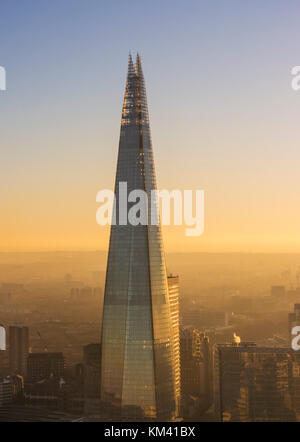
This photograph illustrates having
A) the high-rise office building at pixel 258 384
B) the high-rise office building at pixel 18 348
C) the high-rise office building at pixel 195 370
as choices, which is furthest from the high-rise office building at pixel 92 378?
the high-rise office building at pixel 258 384

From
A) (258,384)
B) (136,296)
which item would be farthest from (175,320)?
(258,384)

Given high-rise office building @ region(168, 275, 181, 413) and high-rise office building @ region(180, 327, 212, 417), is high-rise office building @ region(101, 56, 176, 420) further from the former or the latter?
high-rise office building @ region(180, 327, 212, 417)

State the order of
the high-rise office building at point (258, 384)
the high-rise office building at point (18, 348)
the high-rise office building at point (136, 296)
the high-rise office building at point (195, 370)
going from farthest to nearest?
the high-rise office building at point (18, 348) < the high-rise office building at point (195, 370) < the high-rise office building at point (258, 384) < the high-rise office building at point (136, 296)

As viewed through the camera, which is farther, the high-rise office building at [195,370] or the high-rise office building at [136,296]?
the high-rise office building at [195,370]

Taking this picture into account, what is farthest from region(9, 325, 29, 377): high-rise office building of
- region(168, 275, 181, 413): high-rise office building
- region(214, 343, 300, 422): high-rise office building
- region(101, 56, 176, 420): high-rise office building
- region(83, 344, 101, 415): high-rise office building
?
region(214, 343, 300, 422): high-rise office building

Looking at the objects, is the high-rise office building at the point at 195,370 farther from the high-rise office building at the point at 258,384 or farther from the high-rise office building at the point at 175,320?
the high-rise office building at the point at 175,320

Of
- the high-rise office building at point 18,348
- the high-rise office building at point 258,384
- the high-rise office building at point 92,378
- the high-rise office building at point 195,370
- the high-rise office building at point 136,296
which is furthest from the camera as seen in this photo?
the high-rise office building at point 18,348
